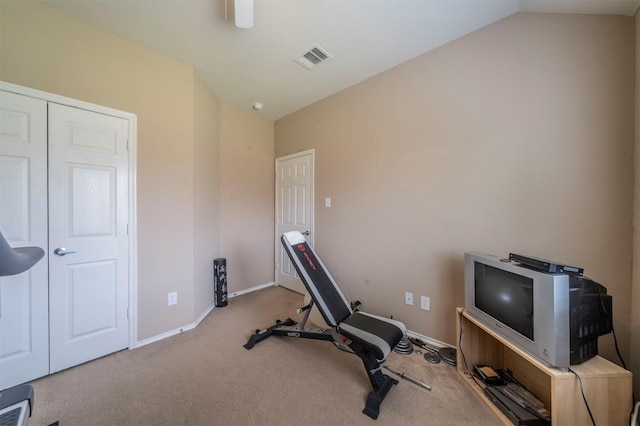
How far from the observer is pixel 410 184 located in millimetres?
2207

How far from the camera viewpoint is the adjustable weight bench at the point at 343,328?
57.5 inches

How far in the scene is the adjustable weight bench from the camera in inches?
57.5

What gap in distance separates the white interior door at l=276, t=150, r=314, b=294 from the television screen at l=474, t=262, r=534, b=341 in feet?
6.55

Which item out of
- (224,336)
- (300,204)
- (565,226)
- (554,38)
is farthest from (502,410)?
(300,204)

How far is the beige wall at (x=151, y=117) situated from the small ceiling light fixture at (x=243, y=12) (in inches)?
48.0

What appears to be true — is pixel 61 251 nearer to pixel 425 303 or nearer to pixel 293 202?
pixel 293 202

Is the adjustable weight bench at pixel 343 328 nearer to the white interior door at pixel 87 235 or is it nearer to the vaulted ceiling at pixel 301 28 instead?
the white interior door at pixel 87 235

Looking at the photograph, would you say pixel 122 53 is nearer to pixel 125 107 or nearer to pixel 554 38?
pixel 125 107

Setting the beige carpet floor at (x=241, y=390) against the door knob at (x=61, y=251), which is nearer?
the beige carpet floor at (x=241, y=390)

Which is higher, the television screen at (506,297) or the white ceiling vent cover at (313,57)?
the white ceiling vent cover at (313,57)

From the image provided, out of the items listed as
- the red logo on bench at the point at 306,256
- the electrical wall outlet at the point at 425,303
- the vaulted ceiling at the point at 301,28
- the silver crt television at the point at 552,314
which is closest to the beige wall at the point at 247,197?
the vaulted ceiling at the point at 301,28

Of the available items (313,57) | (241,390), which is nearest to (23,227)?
(241,390)

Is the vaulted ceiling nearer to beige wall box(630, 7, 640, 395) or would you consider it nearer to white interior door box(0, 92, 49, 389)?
beige wall box(630, 7, 640, 395)

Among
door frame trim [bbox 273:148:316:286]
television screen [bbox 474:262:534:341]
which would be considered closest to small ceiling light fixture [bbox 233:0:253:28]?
door frame trim [bbox 273:148:316:286]
